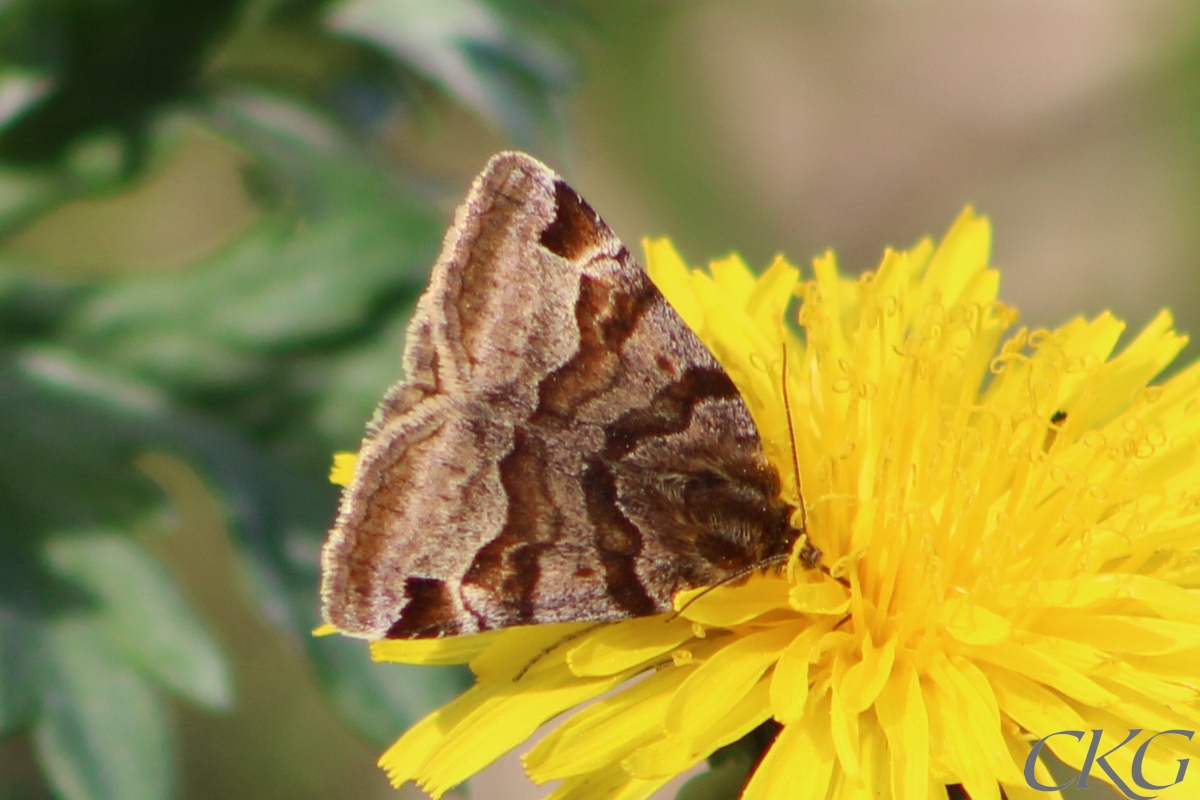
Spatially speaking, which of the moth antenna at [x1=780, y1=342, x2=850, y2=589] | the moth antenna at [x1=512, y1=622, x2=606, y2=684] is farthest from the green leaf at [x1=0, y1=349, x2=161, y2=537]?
the moth antenna at [x1=780, y1=342, x2=850, y2=589]

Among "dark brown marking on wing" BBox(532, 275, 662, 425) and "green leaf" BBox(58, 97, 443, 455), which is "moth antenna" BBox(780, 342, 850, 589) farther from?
"green leaf" BBox(58, 97, 443, 455)

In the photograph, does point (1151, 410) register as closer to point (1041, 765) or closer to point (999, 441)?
point (999, 441)

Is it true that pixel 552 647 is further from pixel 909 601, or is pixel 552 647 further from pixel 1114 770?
pixel 1114 770

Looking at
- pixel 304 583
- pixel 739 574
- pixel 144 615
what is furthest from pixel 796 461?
pixel 144 615

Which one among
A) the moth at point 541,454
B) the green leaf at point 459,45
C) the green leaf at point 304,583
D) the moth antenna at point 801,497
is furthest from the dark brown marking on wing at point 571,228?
the green leaf at point 459,45

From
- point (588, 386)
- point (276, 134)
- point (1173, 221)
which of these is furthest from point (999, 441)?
point (1173, 221)
